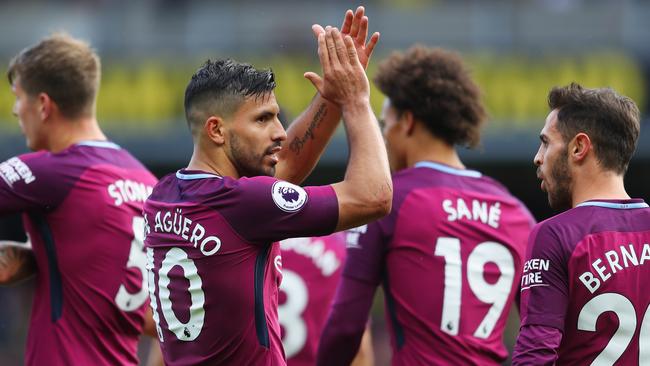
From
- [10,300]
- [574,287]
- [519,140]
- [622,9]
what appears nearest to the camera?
[574,287]

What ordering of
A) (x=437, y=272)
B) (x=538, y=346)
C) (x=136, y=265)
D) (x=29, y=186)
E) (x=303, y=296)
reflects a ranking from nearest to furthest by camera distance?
(x=538, y=346) < (x=29, y=186) < (x=437, y=272) < (x=136, y=265) < (x=303, y=296)

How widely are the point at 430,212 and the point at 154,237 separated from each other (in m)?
1.55

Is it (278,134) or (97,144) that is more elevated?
(278,134)

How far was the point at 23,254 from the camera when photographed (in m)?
5.45

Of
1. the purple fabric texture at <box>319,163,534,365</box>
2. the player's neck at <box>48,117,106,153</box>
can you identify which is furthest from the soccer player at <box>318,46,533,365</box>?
the player's neck at <box>48,117,106,153</box>

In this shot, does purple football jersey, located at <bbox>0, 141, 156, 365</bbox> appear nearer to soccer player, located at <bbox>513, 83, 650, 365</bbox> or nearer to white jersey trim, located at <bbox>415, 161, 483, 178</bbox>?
white jersey trim, located at <bbox>415, 161, 483, 178</bbox>

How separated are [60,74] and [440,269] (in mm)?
2145

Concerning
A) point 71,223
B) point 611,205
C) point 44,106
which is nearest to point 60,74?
point 44,106

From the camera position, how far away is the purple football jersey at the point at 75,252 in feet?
17.3

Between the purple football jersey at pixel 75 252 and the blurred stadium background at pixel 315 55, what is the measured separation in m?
8.74

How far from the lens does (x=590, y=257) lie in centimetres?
415

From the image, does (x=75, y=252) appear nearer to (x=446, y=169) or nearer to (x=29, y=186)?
(x=29, y=186)

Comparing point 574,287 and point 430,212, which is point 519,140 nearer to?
Answer: point 430,212

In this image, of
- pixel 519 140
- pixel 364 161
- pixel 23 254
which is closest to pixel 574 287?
pixel 364 161
